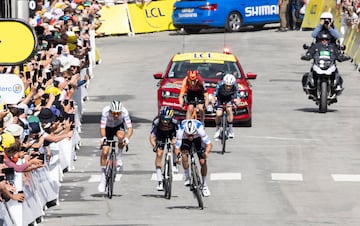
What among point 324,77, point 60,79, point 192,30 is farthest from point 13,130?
point 192,30

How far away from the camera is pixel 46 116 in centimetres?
2109

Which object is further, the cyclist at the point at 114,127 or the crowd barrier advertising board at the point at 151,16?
the crowd barrier advertising board at the point at 151,16

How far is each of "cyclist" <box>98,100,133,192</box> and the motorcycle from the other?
9373mm

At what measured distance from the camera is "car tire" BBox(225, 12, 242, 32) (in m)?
50.6

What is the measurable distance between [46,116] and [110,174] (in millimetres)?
1453

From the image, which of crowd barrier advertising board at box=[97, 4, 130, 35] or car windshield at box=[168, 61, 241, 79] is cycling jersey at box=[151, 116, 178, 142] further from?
crowd barrier advertising board at box=[97, 4, 130, 35]

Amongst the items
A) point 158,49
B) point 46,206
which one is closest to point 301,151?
point 46,206

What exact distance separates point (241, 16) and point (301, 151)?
964 inches

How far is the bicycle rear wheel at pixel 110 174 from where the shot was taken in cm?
2133

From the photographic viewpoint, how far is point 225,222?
1867 centimetres

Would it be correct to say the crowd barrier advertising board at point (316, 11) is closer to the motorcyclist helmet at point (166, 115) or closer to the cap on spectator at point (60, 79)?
the cap on spectator at point (60, 79)

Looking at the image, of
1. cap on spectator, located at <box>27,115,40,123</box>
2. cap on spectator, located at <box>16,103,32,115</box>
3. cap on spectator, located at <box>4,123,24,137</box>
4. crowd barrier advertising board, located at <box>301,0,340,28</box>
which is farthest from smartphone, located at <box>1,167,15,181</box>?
crowd barrier advertising board, located at <box>301,0,340,28</box>

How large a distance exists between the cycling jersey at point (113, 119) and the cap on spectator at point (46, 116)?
143 cm

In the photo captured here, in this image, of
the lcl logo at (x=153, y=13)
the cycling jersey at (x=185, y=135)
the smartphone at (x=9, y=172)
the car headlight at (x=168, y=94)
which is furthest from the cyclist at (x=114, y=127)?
the lcl logo at (x=153, y=13)
